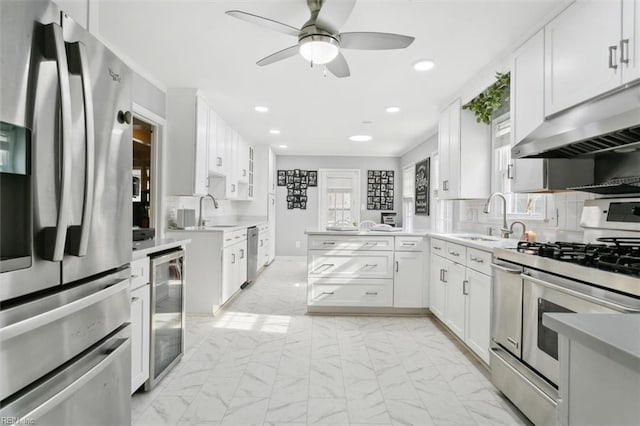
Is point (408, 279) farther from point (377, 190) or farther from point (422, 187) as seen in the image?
point (377, 190)

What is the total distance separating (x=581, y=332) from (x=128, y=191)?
5.09 feet

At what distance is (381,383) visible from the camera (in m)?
2.38

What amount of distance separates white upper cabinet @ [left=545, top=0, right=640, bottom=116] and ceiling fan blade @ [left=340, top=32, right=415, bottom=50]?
928 mm

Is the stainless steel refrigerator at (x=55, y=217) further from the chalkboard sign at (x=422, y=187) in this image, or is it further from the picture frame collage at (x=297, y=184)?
the picture frame collage at (x=297, y=184)

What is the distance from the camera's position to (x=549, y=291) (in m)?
1.76

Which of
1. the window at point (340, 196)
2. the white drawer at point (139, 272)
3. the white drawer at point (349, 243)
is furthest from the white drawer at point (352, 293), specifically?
the window at point (340, 196)

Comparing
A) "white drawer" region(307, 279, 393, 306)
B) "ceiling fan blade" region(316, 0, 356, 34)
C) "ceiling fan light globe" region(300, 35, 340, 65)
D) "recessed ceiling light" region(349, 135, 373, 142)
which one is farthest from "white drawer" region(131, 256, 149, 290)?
"recessed ceiling light" region(349, 135, 373, 142)

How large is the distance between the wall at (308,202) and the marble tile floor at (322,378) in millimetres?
4247

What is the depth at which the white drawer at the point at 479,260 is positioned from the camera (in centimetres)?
250

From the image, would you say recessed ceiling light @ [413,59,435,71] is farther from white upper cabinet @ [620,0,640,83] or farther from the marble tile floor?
the marble tile floor

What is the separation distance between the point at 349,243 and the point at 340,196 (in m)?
4.37

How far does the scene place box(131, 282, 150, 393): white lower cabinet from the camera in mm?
1968

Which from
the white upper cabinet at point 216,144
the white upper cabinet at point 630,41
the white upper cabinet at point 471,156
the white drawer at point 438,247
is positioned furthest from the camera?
the white upper cabinet at point 216,144

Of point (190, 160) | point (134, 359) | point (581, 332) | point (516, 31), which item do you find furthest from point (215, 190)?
point (581, 332)
